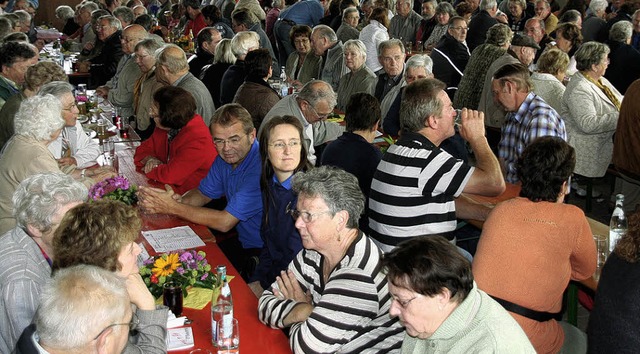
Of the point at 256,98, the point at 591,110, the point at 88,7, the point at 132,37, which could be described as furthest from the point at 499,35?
the point at 88,7

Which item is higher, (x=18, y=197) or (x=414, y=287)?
(x=414, y=287)

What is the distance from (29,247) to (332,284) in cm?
120

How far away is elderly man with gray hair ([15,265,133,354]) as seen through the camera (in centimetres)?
188

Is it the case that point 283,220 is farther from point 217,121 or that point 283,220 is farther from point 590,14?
point 590,14

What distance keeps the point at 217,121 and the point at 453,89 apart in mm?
4265

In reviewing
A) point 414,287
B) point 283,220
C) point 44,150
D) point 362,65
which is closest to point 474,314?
point 414,287

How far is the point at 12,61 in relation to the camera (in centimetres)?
607

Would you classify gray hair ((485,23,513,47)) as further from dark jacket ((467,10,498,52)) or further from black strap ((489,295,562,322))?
A: black strap ((489,295,562,322))

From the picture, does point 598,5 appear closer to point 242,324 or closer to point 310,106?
point 310,106

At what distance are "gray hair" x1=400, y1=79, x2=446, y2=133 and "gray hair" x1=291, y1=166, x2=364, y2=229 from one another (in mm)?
863

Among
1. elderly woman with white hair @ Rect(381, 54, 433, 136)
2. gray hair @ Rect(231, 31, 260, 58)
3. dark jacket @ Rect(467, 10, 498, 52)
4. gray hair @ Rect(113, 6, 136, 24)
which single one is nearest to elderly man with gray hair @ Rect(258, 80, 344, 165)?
elderly woman with white hair @ Rect(381, 54, 433, 136)

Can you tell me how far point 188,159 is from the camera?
4551 millimetres

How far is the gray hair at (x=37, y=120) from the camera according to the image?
3904 millimetres

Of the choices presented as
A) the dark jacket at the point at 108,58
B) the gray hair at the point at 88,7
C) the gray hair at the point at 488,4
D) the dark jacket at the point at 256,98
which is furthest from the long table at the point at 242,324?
the gray hair at the point at 88,7
